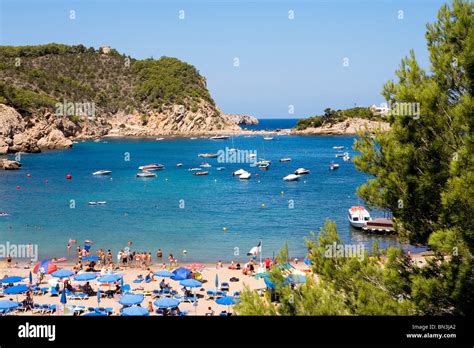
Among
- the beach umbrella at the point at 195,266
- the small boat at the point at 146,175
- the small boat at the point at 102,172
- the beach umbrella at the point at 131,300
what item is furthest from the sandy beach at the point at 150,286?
the small boat at the point at 102,172

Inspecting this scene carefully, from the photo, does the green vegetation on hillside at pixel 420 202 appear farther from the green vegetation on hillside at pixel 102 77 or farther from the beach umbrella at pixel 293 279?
the green vegetation on hillside at pixel 102 77

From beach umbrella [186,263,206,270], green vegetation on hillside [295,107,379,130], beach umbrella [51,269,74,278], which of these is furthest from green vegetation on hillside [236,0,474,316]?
green vegetation on hillside [295,107,379,130]

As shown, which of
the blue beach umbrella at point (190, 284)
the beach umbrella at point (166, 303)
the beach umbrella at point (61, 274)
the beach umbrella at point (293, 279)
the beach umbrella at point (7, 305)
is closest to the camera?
the beach umbrella at point (293, 279)

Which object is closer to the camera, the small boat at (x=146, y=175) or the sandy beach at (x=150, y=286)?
the sandy beach at (x=150, y=286)

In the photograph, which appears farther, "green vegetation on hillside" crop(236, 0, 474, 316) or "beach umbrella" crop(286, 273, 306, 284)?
"beach umbrella" crop(286, 273, 306, 284)

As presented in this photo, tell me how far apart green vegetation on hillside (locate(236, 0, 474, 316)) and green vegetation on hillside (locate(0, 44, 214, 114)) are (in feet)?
455

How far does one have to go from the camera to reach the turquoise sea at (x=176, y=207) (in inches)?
1345

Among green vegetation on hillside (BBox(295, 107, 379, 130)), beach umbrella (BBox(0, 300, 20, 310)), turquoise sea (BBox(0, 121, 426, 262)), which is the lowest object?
turquoise sea (BBox(0, 121, 426, 262))

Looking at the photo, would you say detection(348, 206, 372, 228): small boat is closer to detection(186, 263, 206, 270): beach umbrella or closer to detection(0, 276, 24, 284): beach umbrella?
detection(186, 263, 206, 270): beach umbrella

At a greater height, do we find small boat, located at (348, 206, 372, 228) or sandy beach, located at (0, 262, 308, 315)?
small boat, located at (348, 206, 372, 228)

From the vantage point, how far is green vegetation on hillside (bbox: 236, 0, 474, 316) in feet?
24.6

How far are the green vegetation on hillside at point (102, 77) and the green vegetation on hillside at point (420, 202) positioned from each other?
139 metres

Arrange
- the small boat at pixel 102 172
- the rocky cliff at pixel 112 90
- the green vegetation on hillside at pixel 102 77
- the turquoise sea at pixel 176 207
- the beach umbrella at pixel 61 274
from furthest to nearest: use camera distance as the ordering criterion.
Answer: the green vegetation on hillside at pixel 102 77 < the rocky cliff at pixel 112 90 < the small boat at pixel 102 172 < the turquoise sea at pixel 176 207 < the beach umbrella at pixel 61 274
